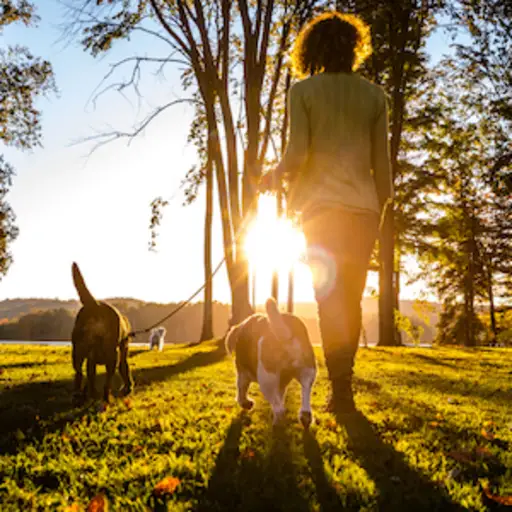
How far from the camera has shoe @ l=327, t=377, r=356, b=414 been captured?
14.2 ft

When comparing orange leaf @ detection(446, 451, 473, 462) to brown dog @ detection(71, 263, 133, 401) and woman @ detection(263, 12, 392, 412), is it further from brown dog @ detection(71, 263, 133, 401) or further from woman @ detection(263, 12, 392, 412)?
brown dog @ detection(71, 263, 133, 401)

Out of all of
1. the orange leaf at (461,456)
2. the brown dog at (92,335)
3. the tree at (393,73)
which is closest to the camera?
the orange leaf at (461,456)

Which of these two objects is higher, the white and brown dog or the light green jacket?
the light green jacket

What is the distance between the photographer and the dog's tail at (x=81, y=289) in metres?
4.86

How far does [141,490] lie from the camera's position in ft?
8.50

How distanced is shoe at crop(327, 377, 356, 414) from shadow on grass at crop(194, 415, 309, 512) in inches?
37.4

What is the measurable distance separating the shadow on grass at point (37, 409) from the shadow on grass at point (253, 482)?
161cm

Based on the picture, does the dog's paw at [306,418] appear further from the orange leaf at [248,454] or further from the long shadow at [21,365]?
the long shadow at [21,365]

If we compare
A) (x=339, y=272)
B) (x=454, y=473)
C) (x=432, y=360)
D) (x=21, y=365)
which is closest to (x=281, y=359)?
(x=339, y=272)

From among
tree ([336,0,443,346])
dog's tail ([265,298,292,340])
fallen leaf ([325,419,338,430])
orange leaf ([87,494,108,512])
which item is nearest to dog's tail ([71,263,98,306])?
dog's tail ([265,298,292,340])

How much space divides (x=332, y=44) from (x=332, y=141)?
89 cm

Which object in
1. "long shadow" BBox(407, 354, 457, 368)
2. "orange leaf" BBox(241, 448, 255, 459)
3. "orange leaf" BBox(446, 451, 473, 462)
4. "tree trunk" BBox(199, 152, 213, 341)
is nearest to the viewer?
"orange leaf" BBox(241, 448, 255, 459)

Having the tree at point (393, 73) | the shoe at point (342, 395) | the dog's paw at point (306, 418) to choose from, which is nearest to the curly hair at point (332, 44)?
the shoe at point (342, 395)

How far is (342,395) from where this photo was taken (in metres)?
4.35
